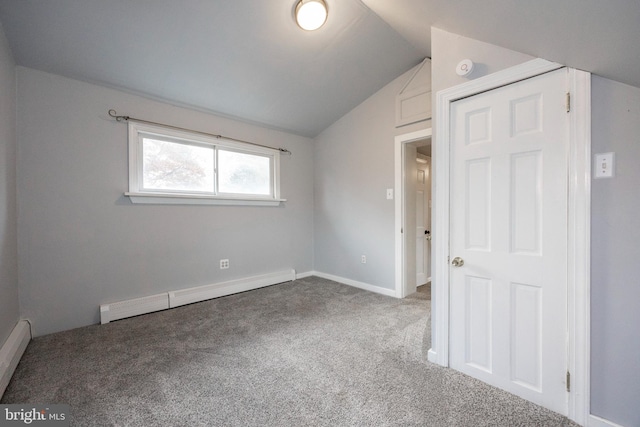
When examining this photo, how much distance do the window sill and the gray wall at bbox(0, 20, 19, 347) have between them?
804 millimetres

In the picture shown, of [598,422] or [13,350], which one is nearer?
[598,422]

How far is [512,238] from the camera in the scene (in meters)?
1.60

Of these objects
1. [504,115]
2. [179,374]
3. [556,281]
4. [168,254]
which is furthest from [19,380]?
[504,115]

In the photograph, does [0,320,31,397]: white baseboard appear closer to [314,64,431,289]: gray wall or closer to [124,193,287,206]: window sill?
[124,193,287,206]: window sill

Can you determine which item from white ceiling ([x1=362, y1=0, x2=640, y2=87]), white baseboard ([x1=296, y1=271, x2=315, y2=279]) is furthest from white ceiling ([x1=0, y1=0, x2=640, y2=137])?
white baseboard ([x1=296, y1=271, x2=315, y2=279])

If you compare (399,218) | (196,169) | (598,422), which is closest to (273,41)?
(196,169)

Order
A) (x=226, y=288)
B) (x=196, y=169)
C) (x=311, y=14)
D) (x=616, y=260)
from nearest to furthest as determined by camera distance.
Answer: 1. (x=616, y=260)
2. (x=311, y=14)
3. (x=196, y=169)
4. (x=226, y=288)

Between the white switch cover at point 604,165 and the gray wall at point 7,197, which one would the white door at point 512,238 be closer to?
the white switch cover at point 604,165

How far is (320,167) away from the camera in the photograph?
4.42 meters

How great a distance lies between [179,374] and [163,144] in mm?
2436

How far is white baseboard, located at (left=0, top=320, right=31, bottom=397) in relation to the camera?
163 cm

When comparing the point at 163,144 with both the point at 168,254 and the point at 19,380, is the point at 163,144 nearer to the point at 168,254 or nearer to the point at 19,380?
the point at 168,254

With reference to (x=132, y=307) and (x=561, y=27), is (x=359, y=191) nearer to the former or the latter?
(x=561, y=27)

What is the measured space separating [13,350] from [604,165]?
12.5 feet
